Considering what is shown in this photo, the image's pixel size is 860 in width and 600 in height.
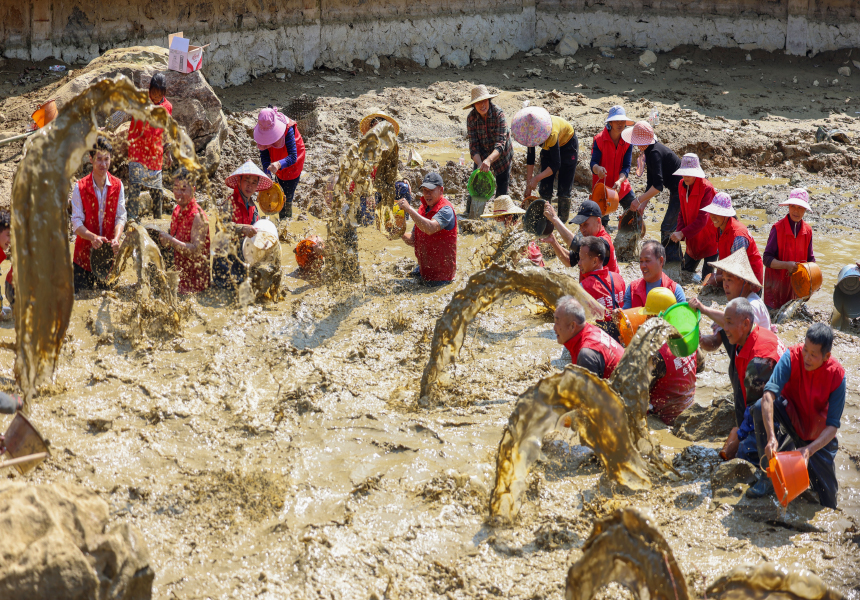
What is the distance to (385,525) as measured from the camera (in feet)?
13.8

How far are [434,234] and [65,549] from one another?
4.74m

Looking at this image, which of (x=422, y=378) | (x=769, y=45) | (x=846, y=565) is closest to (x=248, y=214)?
(x=422, y=378)

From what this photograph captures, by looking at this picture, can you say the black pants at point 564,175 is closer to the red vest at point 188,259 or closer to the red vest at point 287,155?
the red vest at point 287,155

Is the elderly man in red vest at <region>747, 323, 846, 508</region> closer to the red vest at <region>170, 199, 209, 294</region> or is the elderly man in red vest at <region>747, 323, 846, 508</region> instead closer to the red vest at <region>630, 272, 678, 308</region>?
the red vest at <region>630, 272, 678, 308</region>

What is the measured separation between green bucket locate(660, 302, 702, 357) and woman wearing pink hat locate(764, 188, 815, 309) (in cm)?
251

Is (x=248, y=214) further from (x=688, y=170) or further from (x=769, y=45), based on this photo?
(x=769, y=45)

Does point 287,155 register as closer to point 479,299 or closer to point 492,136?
point 492,136

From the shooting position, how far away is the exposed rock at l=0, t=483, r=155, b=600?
293cm

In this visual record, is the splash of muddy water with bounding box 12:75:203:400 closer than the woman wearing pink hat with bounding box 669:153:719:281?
Yes

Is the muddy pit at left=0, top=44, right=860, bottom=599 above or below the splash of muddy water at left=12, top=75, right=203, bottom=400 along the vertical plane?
below

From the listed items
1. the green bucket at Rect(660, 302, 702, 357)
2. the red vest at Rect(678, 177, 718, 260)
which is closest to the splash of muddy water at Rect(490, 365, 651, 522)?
the green bucket at Rect(660, 302, 702, 357)

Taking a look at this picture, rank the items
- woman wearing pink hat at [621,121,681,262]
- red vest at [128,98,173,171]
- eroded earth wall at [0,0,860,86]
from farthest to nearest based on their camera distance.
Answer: eroded earth wall at [0,0,860,86]
woman wearing pink hat at [621,121,681,262]
red vest at [128,98,173,171]

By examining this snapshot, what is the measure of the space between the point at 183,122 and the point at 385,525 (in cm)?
688

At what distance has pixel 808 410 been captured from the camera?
4285 mm
